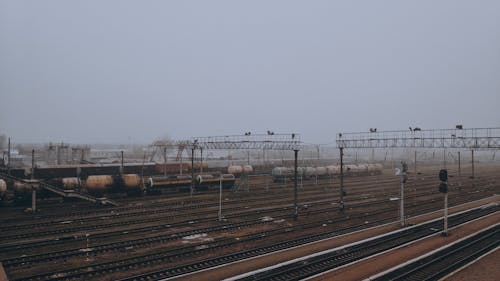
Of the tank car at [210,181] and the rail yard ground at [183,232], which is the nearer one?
the rail yard ground at [183,232]

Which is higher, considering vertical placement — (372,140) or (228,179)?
(372,140)

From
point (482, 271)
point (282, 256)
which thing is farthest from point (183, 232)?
point (482, 271)

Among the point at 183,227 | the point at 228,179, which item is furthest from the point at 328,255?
the point at 228,179

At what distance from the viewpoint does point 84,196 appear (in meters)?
31.6

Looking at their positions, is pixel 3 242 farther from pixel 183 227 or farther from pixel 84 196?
pixel 84 196

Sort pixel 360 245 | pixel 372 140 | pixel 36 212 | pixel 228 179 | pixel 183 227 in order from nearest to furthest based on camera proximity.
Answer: pixel 360 245 → pixel 183 227 → pixel 36 212 → pixel 372 140 → pixel 228 179

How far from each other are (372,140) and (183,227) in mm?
23698

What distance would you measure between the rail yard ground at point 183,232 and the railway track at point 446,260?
971 mm

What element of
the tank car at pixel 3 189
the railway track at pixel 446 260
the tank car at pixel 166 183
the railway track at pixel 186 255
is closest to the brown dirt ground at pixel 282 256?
the railway track at pixel 186 255

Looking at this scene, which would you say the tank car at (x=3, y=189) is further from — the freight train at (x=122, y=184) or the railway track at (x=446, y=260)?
the railway track at (x=446, y=260)

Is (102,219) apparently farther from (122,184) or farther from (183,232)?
(122,184)

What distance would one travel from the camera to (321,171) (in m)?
61.0

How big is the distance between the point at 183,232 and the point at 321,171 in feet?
141

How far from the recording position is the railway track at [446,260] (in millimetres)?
14109
